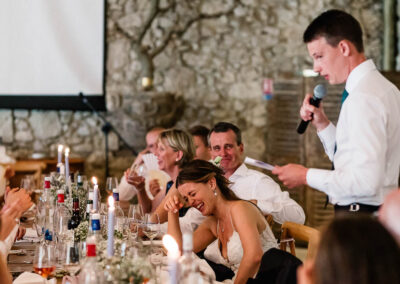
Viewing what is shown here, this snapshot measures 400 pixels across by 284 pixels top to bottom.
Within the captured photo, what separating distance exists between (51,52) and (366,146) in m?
5.74

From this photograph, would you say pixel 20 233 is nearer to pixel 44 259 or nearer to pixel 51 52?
pixel 44 259

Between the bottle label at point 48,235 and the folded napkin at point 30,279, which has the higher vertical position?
the bottle label at point 48,235

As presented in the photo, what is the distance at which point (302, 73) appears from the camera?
23.5 ft

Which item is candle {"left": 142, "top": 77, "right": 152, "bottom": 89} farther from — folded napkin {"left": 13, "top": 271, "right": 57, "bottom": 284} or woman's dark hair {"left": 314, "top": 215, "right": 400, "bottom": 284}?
woman's dark hair {"left": 314, "top": 215, "right": 400, "bottom": 284}

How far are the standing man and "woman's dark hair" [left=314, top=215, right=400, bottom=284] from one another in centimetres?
115

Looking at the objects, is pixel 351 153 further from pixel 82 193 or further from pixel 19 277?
pixel 82 193

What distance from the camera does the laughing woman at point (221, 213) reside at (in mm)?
2576

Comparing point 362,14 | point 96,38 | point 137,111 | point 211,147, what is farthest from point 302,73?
point 211,147

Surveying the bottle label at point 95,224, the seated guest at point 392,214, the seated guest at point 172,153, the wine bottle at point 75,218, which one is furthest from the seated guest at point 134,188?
the seated guest at point 392,214

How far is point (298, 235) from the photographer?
8.88ft

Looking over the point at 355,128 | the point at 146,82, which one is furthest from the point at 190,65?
the point at 355,128

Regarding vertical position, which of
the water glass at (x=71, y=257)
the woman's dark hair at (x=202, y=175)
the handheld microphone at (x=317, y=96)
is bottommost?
the water glass at (x=71, y=257)

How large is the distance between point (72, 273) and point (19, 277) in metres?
0.33

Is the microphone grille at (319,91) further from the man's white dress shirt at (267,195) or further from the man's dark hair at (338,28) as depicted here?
the man's white dress shirt at (267,195)
